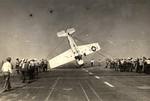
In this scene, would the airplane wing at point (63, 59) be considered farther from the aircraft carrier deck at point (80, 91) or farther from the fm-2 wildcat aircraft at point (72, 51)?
the aircraft carrier deck at point (80, 91)

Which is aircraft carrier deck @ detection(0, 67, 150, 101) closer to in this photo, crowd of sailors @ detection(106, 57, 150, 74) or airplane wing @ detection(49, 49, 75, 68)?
crowd of sailors @ detection(106, 57, 150, 74)

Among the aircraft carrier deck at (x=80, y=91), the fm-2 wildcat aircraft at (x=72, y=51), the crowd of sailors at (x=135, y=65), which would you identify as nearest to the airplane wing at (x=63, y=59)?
the fm-2 wildcat aircraft at (x=72, y=51)

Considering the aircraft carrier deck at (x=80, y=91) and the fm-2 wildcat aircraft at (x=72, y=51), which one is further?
the fm-2 wildcat aircraft at (x=72, y=51)

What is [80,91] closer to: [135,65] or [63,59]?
[135,65]

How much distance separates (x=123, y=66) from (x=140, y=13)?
42495mm

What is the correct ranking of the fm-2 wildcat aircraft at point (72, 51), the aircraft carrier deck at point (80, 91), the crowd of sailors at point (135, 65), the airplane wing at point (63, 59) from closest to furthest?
the aircraft carrier deck at point (80, 91)
the crowd of sailors at point (135, 65)
the fm-2 wildcat aircraft at point (72, 51)
the airplane wing at point (63, 59)

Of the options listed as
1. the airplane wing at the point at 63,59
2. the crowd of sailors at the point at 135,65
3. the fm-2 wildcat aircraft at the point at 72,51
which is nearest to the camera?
the crowd of sailors at the point at 135,65

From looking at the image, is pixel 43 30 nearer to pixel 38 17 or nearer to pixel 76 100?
pixel 38 17

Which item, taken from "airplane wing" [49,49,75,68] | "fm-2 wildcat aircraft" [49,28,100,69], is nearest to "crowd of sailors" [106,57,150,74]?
"fm-2 wildcat aircraft" [49,28,100,69]

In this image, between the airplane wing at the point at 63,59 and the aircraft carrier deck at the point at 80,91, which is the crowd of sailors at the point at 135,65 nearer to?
the aircraft carrier deck at the point at 80,91

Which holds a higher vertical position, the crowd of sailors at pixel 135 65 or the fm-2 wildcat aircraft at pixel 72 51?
the fm-2 wildcat aircraft at pixel 72 51

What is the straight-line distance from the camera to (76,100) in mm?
14953

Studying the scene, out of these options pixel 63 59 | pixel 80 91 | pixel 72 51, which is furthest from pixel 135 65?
pixel 63 59

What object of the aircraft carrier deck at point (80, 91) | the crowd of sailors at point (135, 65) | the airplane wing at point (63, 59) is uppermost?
the airplane wing at point (63, 59)
